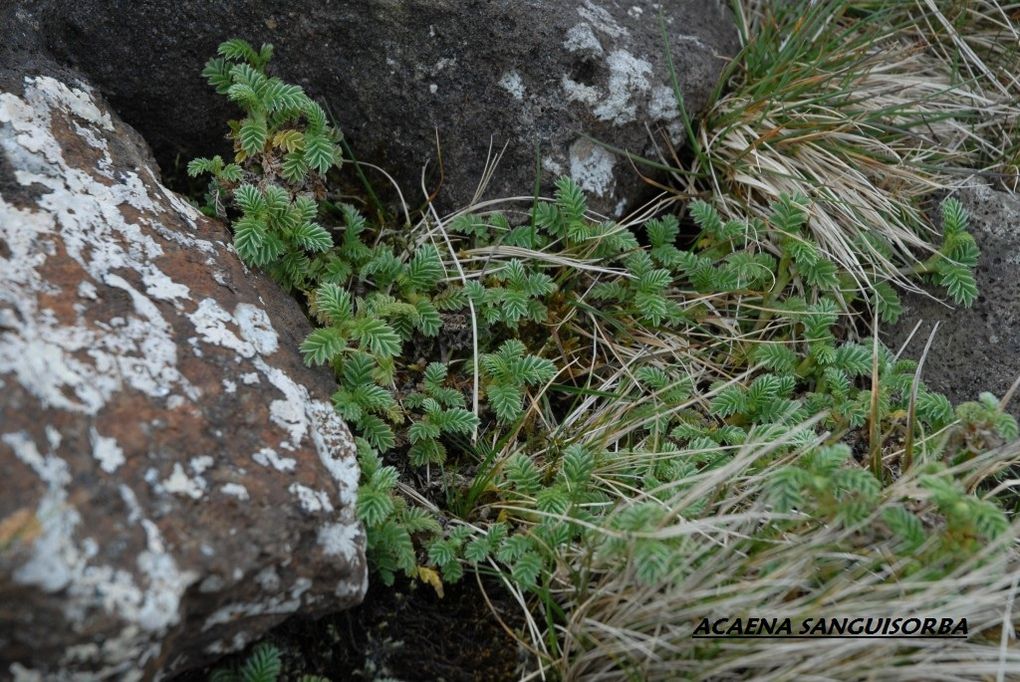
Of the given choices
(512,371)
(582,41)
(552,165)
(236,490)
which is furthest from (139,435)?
(582,41)

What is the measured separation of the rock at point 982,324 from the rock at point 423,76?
3.80 ft

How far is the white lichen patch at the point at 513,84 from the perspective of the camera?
296 cm

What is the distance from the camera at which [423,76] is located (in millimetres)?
2922

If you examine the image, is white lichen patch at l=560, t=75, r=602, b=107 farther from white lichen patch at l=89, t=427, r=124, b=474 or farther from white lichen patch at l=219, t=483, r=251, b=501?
white lichen patch at l=89, t=427, r=124, b=474

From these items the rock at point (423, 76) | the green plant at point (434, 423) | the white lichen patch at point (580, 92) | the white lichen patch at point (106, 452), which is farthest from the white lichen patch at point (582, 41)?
the white lichen patch at point (106, 452)

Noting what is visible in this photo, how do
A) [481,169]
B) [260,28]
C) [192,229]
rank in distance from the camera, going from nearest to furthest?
[192,229] < [260,28] < [481,169]

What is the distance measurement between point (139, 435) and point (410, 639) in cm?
89

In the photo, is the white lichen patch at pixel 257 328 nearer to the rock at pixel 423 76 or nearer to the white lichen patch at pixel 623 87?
the rock at pixel 423 76

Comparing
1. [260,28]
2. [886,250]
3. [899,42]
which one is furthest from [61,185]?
[899,42]

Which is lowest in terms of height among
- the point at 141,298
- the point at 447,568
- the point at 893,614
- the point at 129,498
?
the point at 447,568

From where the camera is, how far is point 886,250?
10.1ft

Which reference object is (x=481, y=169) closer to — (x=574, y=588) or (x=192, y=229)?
(x=192, y=229)

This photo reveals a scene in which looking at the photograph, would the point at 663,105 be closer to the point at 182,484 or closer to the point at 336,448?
the point at 336,448

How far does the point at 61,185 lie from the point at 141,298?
421mm
